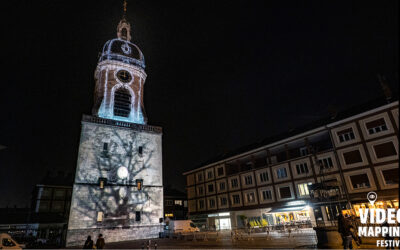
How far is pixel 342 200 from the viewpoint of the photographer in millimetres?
24906

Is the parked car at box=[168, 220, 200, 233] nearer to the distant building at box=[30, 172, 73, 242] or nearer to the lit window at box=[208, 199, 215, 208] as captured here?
the lit window at box=[208, 199, 215, 208]

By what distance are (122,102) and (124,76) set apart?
163 inches

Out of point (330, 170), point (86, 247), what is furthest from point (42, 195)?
point (330, 170)

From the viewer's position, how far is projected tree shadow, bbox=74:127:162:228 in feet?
77.7

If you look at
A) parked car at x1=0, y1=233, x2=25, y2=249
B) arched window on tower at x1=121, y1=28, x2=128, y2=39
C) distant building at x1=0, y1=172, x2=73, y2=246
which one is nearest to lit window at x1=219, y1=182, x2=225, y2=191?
distant building at x1=0, y1=172, x2=73, y2=246

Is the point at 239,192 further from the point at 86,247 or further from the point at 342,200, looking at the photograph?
the point at 86,247

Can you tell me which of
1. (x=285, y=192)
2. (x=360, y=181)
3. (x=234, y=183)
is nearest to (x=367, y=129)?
(x=360, y=181)

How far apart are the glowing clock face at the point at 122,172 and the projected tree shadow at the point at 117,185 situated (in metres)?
0.12

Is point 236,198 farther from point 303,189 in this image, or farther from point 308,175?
point 308,175

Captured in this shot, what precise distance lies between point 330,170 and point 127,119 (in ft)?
86.5

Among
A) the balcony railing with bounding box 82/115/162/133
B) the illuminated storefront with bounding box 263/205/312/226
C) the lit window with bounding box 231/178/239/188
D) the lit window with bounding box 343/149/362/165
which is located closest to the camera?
the lit window with bounding box 343/149/362/165

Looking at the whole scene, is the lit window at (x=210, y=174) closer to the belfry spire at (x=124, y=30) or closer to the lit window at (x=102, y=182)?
the lit window at (x=102, y=182)

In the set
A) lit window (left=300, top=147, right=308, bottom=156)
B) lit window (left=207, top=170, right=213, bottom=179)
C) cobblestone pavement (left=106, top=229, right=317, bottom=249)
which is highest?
lit window (left=300, top=147, right=308, bottom=156)

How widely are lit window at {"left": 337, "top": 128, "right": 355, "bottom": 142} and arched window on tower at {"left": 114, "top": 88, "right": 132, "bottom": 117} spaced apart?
88.4 ft
